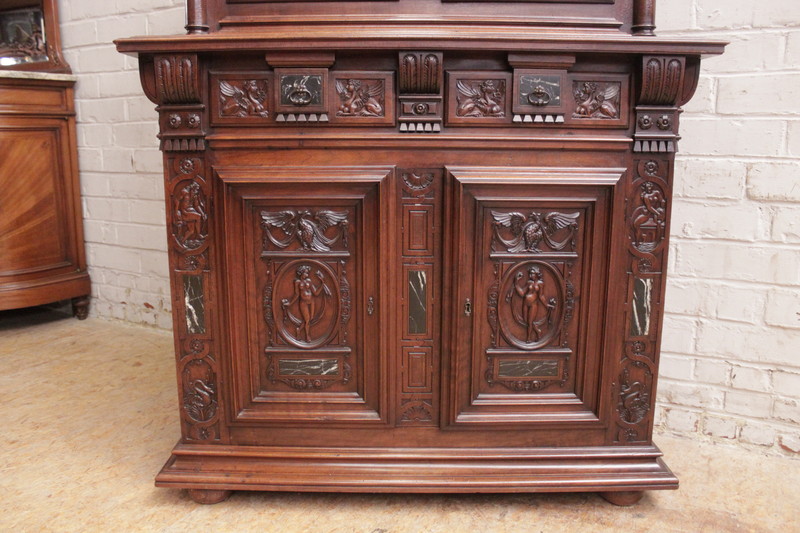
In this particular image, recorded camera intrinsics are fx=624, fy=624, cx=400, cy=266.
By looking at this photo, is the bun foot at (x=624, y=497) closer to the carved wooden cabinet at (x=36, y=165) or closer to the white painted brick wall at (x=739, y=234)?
the white painted brick wall at (x=739, y=234)

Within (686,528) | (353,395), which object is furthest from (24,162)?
(686,528)

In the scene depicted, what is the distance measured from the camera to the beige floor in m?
1.69

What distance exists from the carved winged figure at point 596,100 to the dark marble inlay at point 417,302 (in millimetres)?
599

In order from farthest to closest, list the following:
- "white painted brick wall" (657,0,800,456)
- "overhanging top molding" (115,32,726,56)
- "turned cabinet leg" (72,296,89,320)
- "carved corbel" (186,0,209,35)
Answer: "turned cabinet leg" (72,296,89,320)
"white painted brick wall" (657,0,800,456)
"carved corbel" (186,0,209,35)
"overhanging top molding" (115,32,726,56)

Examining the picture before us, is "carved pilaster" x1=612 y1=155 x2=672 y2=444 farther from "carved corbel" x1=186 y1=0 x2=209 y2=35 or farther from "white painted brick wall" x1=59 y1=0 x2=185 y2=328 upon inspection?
"white painted brick wall" x1=59 y1=0 x2=185 y2=328

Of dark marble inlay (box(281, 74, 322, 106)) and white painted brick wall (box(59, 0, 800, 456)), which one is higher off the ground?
dark marble inlay (box(281, 74, 322, 106))

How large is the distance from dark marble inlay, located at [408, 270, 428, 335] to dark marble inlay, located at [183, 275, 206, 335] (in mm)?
571

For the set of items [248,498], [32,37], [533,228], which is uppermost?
[32,37]

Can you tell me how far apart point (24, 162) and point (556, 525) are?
286 cm

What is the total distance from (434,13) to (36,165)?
91.8 inches

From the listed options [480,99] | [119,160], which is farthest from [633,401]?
[119,160]

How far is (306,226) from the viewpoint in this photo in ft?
5.51

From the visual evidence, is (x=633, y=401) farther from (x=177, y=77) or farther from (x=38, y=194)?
(x=38, y=194)

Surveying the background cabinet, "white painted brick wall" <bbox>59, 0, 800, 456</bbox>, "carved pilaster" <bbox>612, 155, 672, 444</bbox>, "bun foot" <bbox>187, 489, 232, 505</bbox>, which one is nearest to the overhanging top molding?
"carved pilaster" <bbox>612, 155, 672, 444</bbox>
